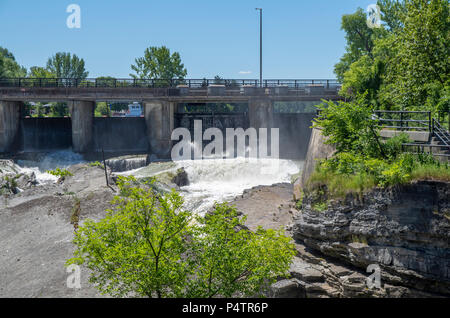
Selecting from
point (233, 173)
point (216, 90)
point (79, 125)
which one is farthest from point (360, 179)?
point (79, 125)

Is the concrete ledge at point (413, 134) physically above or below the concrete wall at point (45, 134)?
above

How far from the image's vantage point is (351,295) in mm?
14641

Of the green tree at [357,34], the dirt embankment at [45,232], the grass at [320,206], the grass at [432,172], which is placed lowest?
the dirt embankment at [45,232]

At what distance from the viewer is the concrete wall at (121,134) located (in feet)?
149

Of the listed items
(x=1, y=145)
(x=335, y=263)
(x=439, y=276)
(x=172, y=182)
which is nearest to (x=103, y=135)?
(x=1, y=145)

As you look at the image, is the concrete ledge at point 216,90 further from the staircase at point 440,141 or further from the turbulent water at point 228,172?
the staircase at point 440,141

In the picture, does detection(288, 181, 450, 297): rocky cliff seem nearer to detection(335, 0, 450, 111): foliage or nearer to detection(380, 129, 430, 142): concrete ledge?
detection(380, 129, 430, 142): concrete ledge

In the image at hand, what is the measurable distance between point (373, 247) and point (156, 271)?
7725 mm

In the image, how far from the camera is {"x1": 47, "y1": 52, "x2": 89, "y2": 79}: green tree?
77.4 m

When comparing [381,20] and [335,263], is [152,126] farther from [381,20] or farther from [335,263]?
[335,263]

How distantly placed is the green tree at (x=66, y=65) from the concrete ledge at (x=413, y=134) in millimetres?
69907

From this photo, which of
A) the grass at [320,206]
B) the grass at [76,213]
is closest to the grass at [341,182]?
the grass at [320,206]

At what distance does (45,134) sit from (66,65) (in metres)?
37.5

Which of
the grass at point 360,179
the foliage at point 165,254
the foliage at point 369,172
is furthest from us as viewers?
the foliage at point 369,172
